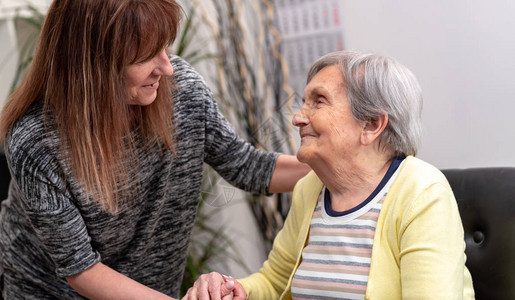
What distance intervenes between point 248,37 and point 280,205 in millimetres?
735

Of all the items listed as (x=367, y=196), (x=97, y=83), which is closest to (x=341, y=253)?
(x=367, y=196)

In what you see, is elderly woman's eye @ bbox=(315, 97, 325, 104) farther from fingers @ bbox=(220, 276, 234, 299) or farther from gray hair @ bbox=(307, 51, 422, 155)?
fingers @ bbox=(220, 276, 234, 299)

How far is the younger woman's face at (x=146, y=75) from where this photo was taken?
142 cm

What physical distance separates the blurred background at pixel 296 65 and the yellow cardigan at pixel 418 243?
73 centimetres

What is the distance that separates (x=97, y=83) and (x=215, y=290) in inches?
21.4

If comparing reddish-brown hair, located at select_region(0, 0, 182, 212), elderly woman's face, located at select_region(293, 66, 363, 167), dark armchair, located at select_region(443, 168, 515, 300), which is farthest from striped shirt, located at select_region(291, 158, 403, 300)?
reddish-brown hair, located at select_region(0, 0, 182, 212)

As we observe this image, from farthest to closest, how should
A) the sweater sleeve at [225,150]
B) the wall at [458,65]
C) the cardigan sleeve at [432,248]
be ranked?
1. the wall at [458,65]
2. the sweater sleeve at [225,150]
3. the cardigan sleeve at [432,248]

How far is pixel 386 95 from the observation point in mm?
1287

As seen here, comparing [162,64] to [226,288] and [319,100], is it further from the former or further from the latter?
[226,288]

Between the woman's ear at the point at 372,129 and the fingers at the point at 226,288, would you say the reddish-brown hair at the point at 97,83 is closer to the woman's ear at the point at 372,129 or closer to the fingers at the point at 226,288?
the fingers at the point at 226,288

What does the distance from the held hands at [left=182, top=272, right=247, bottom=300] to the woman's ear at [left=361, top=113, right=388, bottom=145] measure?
439 millimetres

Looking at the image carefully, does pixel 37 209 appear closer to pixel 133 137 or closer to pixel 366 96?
pixel 133 137

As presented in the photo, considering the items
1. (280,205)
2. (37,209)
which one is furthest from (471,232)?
(280,205)

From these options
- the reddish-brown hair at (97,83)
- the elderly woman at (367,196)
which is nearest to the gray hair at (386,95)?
the elderly woman at (367,196)
